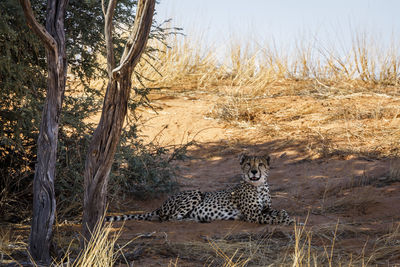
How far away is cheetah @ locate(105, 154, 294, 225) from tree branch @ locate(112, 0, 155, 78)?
267 cm

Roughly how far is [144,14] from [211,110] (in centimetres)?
795

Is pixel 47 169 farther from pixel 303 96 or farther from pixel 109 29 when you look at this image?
pixel 303 96

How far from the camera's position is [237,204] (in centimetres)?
577

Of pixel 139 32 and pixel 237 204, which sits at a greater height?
pixel 139 32

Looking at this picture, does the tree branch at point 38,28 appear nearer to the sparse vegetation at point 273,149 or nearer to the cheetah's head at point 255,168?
the sparse vegetation at point 273,149

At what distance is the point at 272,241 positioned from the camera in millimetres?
4523

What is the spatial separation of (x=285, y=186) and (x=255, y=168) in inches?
69.2

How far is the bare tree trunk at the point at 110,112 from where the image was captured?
318 cm

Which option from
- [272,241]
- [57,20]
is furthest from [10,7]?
[272,241]

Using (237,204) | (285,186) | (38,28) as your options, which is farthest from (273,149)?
(38,28)

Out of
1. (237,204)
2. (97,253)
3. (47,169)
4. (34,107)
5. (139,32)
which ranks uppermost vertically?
(139,32)

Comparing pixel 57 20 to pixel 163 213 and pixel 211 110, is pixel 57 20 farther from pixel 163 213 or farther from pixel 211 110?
pixel 211 110

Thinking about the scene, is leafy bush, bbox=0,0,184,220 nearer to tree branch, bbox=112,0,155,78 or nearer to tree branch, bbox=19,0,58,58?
tree branch, bbox=19,0,58,58

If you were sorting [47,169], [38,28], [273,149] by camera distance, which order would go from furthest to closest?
1. [273,149]
2. [47,169]
3. [38,28]
